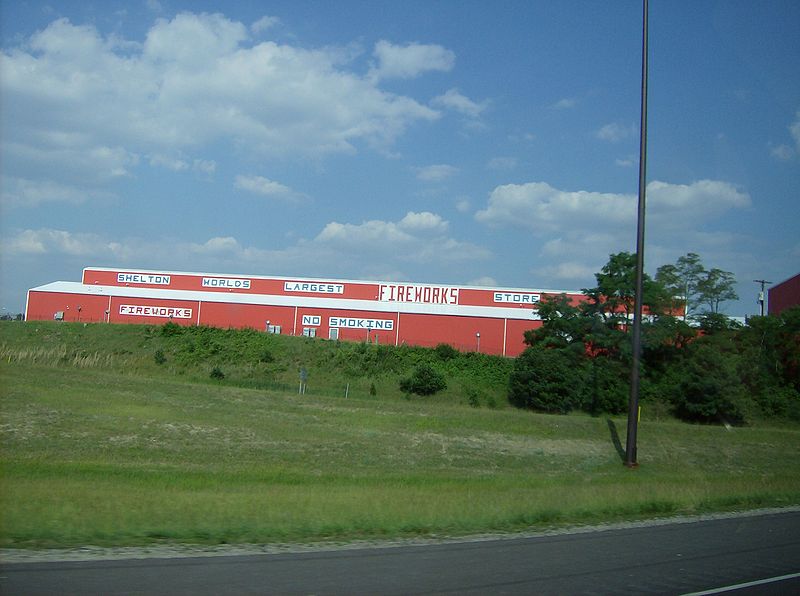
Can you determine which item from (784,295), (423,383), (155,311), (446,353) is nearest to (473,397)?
(423,383)

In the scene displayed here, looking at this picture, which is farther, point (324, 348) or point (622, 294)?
point (324, 348)

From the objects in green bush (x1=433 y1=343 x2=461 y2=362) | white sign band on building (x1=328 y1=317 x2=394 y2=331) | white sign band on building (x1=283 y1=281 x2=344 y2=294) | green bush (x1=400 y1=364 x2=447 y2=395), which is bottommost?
green bush (x1=400 y1=364 x2=447 y2=395)

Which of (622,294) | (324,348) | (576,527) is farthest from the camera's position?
(324,348)

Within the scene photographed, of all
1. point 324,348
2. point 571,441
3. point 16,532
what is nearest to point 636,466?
point 571,441

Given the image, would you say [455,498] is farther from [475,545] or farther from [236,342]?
[236,342]

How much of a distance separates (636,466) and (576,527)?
13.6 metres

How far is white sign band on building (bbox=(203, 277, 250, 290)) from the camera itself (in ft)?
237

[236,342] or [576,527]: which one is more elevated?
[236,342]

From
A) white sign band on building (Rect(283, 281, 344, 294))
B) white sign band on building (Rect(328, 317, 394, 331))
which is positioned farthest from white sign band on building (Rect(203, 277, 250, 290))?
white sign band on building (Rect(328, 317, 394, 331))

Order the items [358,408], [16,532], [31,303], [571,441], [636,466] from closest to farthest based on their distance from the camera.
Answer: [16,532] < [636,466] < [571,441] < [358,408] < [31,303]

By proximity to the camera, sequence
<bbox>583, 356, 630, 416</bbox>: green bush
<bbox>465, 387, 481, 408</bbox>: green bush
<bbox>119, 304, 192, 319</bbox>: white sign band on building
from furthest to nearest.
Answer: <bbox>119, 304, 192, 319</bbox>: white sign band on building, <bbox>465, 387, 481, 408</bbox>: green bush, <bbox>583, 356, 630, 416</bbox>: green bush

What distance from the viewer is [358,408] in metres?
36.6

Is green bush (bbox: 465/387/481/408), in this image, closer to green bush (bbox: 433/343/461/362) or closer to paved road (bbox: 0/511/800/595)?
green bush (bbox: 433/343/461/362)

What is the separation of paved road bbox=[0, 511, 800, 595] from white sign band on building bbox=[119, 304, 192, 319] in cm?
6326
